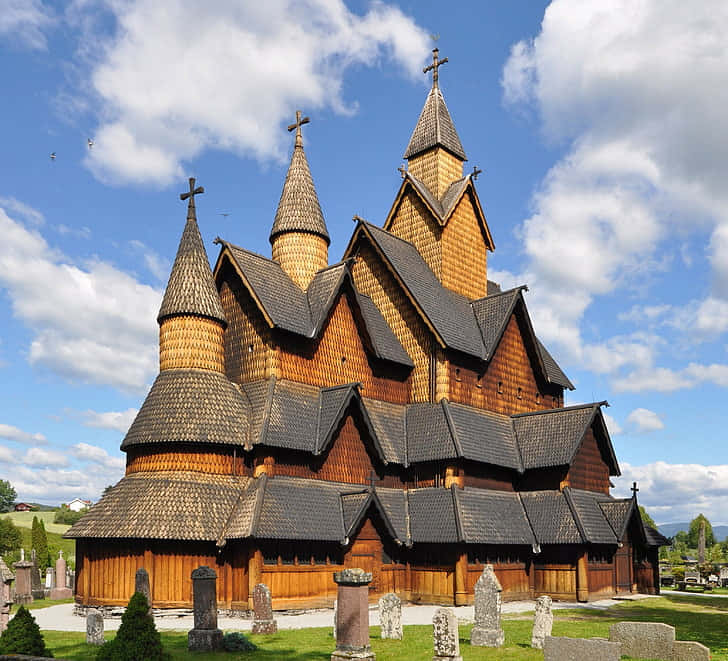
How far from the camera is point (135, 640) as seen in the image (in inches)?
517

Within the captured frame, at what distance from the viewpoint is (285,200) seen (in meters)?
34.6

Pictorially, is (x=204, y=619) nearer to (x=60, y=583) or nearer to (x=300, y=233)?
(x=300, y=233)

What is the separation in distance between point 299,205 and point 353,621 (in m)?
23.0

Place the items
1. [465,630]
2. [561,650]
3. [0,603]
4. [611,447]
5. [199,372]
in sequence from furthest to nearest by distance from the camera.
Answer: [611,447] → [199,372] → [465,630] → [0,603] → [561,650]

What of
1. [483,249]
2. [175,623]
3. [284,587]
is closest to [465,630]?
[284,587]

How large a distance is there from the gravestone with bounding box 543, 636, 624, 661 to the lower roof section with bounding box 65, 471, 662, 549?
481 inches

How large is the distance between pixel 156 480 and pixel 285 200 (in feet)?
46.0

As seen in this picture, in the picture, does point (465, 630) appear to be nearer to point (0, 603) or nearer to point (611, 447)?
point (0, 603)

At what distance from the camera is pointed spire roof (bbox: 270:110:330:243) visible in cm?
3399

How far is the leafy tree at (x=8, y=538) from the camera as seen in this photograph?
56.3m

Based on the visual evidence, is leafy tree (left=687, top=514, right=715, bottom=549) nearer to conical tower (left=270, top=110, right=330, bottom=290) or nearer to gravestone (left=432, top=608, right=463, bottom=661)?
conical tower (left=270, top=110, right=330, bottom=290)

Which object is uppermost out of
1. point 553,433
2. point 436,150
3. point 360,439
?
point 436,150

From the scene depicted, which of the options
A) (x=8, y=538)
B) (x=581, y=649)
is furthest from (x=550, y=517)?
(x=8, y=538)

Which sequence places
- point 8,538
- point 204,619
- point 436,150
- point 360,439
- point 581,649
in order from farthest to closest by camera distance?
point 8,538 → point 436,150 → point 360,439 → point 204,619 → point 581,649
